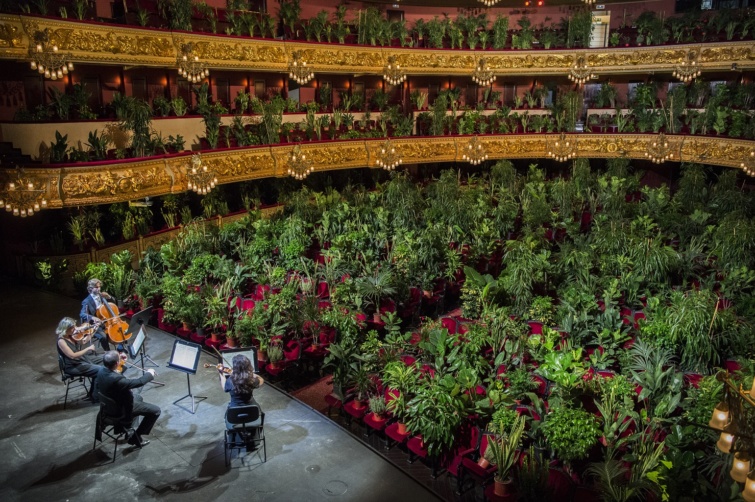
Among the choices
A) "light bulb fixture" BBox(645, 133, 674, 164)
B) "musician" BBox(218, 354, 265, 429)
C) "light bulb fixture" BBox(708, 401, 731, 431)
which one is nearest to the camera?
"light bulb fixture" BBox(708, 401, 731, 431)

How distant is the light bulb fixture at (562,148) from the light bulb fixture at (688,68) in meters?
4.13

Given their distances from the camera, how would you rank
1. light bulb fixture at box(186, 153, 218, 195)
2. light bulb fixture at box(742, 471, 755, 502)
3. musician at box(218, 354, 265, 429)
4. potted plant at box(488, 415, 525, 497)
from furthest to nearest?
light bulb fixture at box(186, 153, 218, 195) → musician at box(218, 354, 265, 429) → potted plant at box(488, 415, 525, 497) → light bulb fixture at box(742, 471, 755, 502)

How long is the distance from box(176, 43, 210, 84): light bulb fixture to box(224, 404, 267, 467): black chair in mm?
11754

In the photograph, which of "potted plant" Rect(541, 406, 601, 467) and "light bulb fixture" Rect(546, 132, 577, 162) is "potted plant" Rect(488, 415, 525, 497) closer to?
"potted plant" Rect(541, 406, 601, 467)

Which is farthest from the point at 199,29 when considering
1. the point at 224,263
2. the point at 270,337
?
the point at 270,337

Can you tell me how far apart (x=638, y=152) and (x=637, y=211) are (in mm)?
5970

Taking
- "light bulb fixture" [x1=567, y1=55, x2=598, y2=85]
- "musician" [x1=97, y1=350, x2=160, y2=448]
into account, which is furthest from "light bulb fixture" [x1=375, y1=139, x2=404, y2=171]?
"musician" [x1=97, y1=350, x2=160, y2=448]

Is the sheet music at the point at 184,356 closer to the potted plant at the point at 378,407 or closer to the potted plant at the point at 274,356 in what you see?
the potted plant at the point at 274,356

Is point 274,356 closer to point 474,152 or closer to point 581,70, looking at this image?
point 474,152

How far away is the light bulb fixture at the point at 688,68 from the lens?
20.3 m

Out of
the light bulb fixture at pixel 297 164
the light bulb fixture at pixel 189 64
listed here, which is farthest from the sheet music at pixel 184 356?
the light bulb fixture at pixel 297 164

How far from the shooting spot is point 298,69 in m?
18.8

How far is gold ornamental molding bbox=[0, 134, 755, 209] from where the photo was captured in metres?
13.2

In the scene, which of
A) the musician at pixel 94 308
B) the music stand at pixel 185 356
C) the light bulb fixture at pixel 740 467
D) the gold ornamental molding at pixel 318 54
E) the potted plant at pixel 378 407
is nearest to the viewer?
the light bulb fixture at pixel 740 467
